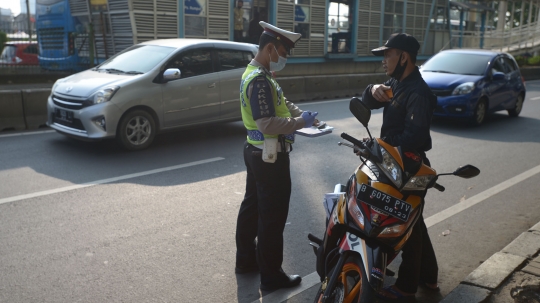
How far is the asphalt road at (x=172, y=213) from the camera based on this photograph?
163 inches

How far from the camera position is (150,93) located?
8.54 m

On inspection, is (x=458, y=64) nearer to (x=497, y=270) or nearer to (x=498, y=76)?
(x=498, y=76)

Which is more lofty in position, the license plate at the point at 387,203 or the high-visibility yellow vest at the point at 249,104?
the high-visibility yellow vest at the point at 249,104

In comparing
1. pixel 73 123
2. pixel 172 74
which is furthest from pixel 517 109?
pixel 73 123

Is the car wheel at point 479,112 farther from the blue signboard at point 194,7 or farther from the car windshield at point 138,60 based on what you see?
the blue signboard at point 194,7

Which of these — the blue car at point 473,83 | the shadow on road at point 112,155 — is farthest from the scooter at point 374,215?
the blue car at point 473,83

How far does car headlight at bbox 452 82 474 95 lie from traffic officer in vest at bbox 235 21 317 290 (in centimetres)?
855

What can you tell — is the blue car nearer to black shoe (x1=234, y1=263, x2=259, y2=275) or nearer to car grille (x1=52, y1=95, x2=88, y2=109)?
car grille (x1=52, y1=95, x2=88, y2=109)

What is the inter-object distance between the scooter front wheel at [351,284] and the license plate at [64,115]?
6.18 metres

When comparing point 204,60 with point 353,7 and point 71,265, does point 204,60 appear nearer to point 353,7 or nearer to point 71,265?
point 71,265

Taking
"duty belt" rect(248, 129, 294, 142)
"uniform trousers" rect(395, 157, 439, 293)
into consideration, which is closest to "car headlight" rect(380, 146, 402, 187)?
"uniform trousers" rect(395, 157, 439, 293)

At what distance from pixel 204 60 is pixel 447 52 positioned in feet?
22.9

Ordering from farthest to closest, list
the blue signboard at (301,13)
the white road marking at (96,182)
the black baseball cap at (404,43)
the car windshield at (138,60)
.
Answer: the blue signboard at (301,13) → the car windshield at (138,60) → the white road marking at (96,182) → the black baseball cap at (404,43)

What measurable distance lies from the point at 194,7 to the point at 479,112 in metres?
10.5
